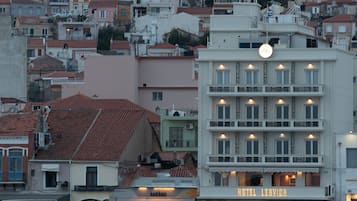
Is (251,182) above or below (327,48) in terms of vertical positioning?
below

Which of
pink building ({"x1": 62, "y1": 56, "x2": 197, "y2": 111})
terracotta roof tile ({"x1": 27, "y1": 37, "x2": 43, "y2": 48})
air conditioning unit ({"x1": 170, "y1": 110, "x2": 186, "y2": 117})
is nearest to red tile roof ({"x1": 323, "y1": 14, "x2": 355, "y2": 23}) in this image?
terracotta roof tile ({"x1": 27, "y1": 37, "x2": 43, "y2": 48})

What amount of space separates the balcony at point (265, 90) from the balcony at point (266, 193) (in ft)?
14.8

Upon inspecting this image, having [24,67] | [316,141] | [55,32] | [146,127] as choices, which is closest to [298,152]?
[316,141]

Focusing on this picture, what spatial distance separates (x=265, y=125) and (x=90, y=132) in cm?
946

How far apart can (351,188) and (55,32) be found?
387 ft

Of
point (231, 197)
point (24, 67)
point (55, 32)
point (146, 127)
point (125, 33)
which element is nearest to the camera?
point (231, 197)

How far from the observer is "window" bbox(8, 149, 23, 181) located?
247ft

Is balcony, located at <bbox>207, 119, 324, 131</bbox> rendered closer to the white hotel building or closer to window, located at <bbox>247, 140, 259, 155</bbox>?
the white hotel building

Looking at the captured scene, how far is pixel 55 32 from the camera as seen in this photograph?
187500mm

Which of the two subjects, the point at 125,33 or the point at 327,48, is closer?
the point at 327,48

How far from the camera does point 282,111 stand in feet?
242

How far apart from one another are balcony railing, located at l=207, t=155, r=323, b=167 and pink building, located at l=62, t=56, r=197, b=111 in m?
23.9

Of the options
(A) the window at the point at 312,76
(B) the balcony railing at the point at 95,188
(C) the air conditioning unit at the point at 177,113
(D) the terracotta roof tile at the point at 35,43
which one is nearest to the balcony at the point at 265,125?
(A) the window at the point at 312,76

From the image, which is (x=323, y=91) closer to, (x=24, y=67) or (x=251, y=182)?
(x=251, y=182)
